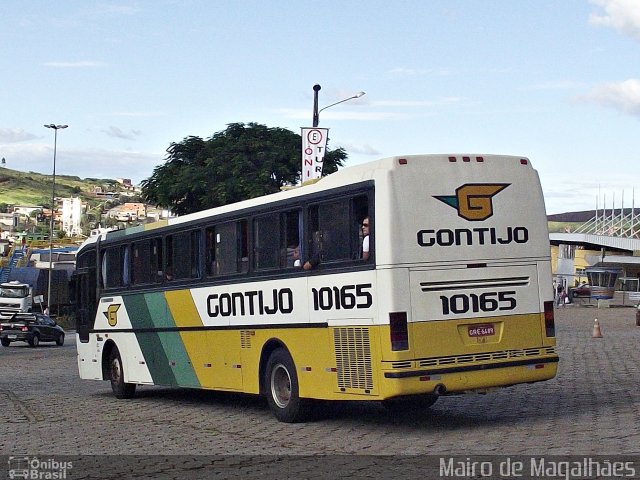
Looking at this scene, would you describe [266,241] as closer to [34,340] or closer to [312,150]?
[312,150]

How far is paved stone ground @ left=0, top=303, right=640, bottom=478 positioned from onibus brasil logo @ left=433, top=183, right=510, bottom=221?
2.48 metres

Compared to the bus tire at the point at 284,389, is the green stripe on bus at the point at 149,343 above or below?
above

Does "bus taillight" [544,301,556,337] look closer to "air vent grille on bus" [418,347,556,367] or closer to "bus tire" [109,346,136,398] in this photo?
"air vent grille on bus" [418,347,556,367]

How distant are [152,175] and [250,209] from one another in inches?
1578

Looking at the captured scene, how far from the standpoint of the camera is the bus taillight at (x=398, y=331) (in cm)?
1301

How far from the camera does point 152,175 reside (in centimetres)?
5553

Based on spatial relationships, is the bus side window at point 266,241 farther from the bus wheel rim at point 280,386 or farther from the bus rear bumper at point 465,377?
the bus rear bumper at point 465,377

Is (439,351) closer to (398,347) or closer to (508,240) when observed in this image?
(398,347)

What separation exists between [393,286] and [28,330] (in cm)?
4142

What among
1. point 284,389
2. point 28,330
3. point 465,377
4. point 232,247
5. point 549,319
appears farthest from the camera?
point 28,330

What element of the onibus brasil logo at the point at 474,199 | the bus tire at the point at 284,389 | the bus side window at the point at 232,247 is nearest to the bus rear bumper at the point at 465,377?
the onibus brasil logo at the point at 474,199

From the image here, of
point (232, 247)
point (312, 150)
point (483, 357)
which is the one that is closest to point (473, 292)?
point (483, 357)

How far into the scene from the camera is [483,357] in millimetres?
13602

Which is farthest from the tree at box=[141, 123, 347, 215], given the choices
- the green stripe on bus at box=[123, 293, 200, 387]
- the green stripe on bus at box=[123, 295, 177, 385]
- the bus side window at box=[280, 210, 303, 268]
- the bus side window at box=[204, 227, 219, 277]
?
the bus side window at box=[280, 210, 303, 268]
